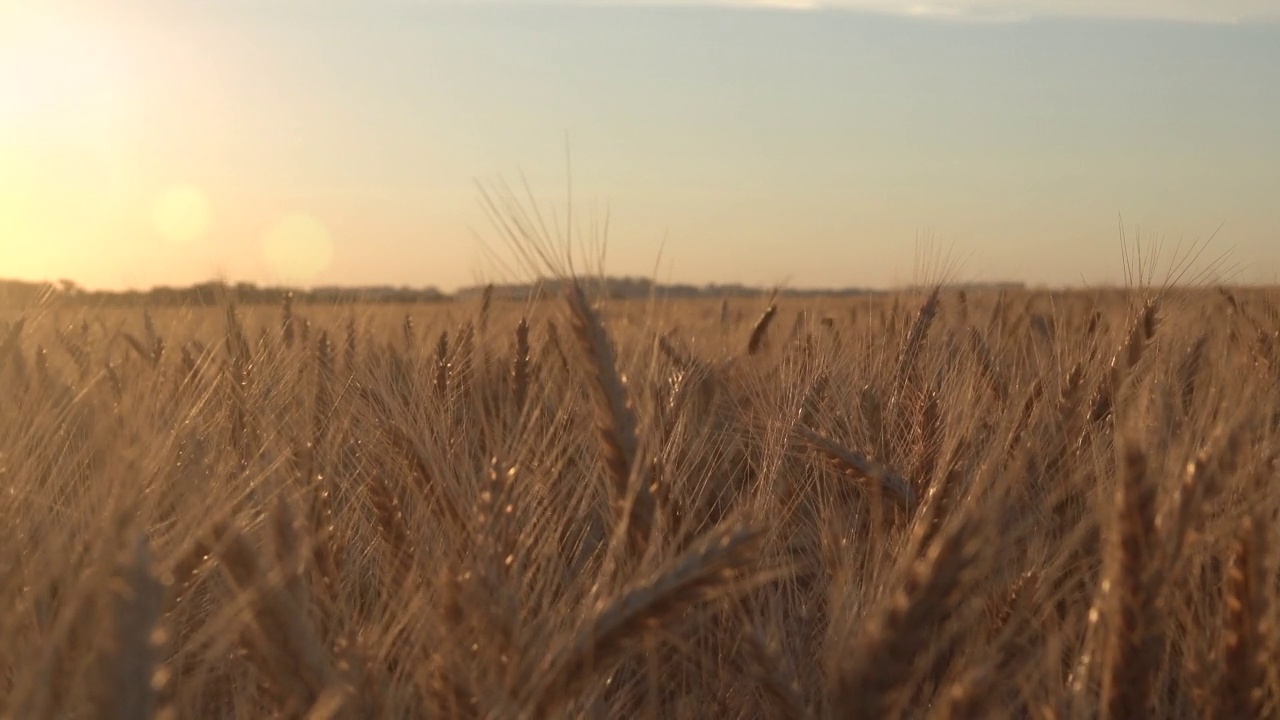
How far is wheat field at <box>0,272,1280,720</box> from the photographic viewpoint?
101 centimetres

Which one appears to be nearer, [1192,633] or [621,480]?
[1192,633]

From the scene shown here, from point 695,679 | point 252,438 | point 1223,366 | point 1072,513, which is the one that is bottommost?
point 695,679

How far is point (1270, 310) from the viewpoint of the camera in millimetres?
3621

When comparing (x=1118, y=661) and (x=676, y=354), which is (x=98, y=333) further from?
(x=1118, y=661)

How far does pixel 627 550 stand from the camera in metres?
1.47

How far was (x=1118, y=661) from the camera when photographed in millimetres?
1069

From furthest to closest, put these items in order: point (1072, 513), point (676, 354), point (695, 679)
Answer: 1. point (676, 354)
2. point (1072, 513)
3. point (695, 679)

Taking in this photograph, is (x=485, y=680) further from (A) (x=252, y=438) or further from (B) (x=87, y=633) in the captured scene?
(A) (x=252, y=438)

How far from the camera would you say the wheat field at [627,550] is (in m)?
1.01

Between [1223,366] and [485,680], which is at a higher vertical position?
[1223,366]

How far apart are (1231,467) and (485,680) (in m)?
1.02

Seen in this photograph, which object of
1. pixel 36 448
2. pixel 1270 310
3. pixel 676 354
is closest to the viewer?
pixel 36 448

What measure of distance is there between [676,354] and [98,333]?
6.80 feet

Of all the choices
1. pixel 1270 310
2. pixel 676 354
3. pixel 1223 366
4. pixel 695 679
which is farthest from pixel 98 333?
pixel 1270 310
